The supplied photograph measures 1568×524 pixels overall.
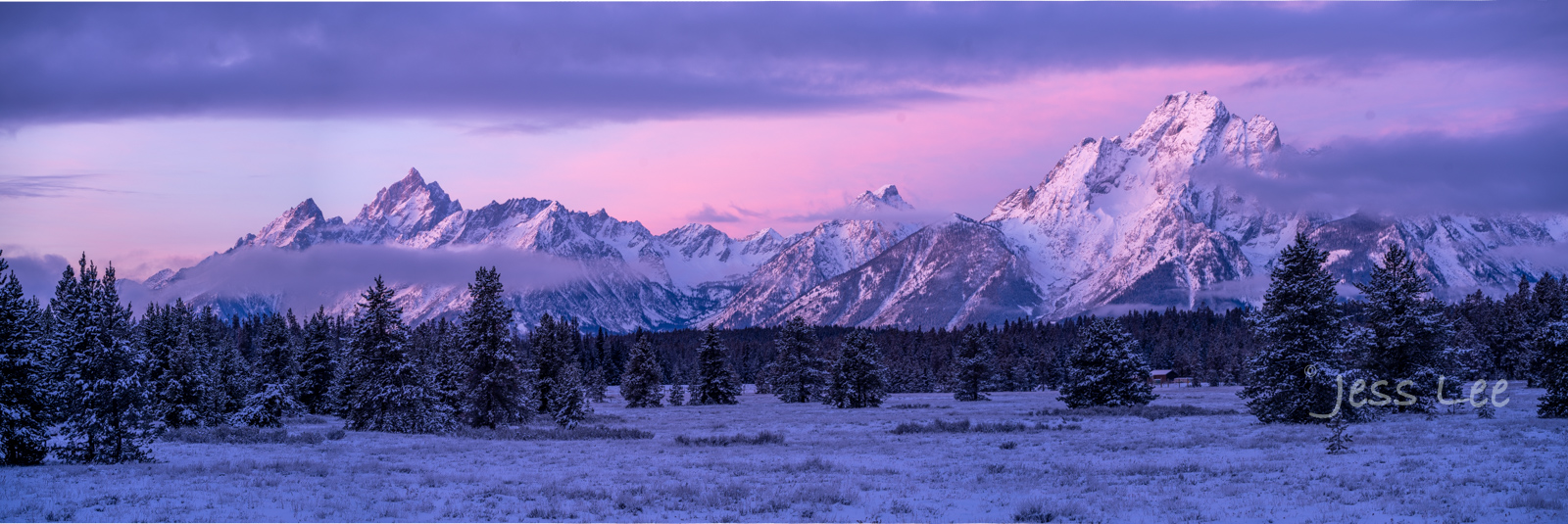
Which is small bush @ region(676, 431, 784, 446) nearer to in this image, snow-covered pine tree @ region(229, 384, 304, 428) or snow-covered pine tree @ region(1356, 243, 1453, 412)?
snow-covered pine tree @ region(229, 384, 304, 428)

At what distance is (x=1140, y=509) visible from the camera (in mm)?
23312

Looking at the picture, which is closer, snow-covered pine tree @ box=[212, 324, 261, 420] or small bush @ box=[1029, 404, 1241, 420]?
snow-covered pine tree @ box=[212, 324, 261, 420]

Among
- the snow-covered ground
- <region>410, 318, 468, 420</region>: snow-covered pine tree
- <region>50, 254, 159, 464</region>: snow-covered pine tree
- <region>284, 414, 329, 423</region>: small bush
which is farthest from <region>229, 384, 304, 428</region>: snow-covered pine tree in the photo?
<region>50, 254, 159, 464</region>: snow-covered pine tree

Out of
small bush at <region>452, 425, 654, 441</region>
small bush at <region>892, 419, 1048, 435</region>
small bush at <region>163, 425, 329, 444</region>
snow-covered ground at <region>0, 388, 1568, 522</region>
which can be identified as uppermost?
snow-covered ground at <region>0, 388, 1568, 522</region>

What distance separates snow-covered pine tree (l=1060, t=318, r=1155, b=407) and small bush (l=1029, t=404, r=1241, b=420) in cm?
160

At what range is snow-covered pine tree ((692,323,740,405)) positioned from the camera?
97812mm

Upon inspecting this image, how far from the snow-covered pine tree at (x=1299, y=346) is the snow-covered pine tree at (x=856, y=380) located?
37661 mm

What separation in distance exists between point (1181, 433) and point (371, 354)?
40506 mm

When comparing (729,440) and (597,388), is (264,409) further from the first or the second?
(597,388)

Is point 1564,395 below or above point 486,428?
above

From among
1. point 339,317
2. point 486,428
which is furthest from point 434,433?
point 339,317

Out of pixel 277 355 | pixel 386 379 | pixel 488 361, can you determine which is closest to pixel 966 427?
pixel 488 361

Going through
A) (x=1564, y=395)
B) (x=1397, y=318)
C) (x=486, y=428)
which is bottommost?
(x=486, y=428)

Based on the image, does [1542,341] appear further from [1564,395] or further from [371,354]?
[371,354]
